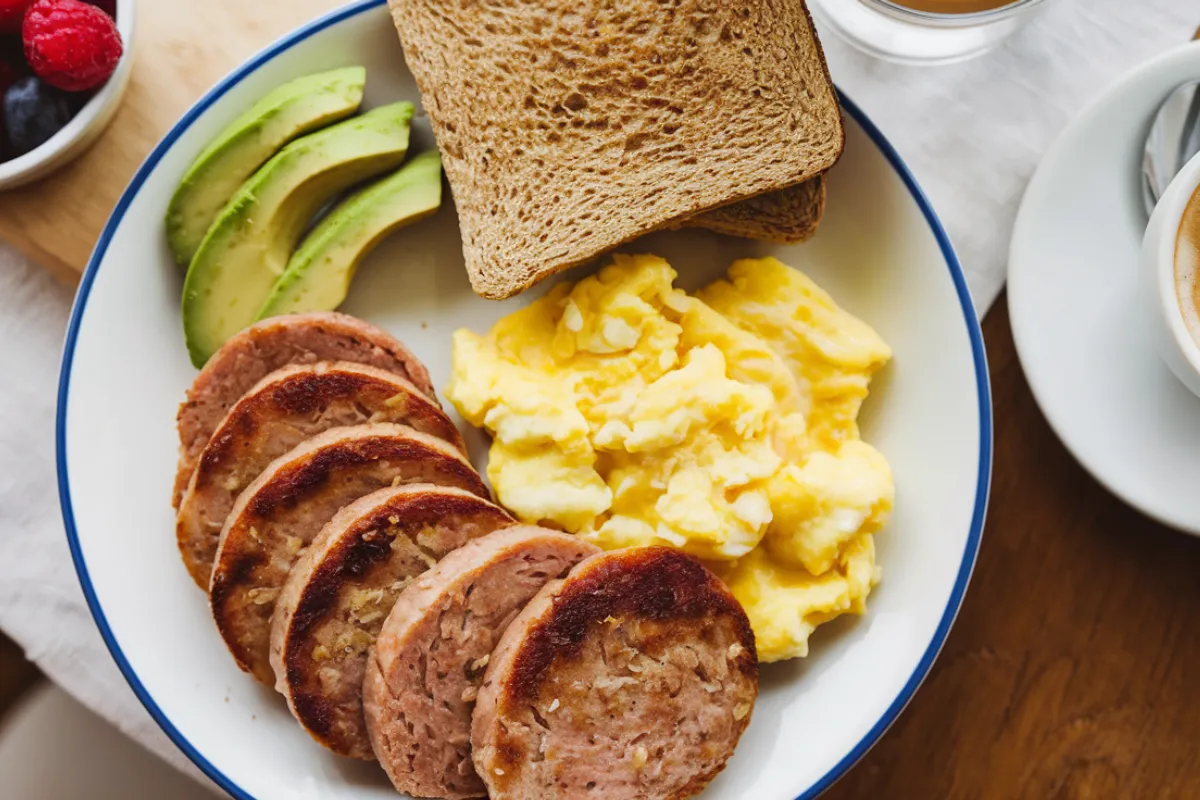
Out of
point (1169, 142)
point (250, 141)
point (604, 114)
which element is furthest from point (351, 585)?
point (1169, 142)

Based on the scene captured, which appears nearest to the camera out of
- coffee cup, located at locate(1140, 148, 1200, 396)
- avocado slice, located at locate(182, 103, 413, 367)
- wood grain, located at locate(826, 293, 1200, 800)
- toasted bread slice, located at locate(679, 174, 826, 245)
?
coffee cup, located at locate(1140, 148, 1200, 396)

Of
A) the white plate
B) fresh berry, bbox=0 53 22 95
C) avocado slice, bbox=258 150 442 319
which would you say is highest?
fresh berry, bbox=0 53 22 95

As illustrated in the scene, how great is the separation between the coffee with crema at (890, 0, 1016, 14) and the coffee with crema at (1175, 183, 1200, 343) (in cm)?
51

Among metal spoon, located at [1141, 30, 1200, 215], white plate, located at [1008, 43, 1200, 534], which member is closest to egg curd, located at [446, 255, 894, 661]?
white plate, located at [1008, 43, 1200, 534]

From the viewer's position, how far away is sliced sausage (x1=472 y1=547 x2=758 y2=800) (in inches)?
62.0

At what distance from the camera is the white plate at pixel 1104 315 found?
72.5 inches

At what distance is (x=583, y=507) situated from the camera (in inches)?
69.5

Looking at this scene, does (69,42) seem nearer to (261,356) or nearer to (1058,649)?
(261,356)

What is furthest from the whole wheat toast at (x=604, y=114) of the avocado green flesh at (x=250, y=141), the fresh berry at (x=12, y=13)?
Result: the fresh berry at (x=12, y=13)

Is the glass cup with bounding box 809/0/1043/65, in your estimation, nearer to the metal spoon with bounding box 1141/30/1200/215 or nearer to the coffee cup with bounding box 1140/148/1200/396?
the metal spoon with bounding box 1141/30/1200/215

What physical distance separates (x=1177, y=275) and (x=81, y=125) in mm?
2017

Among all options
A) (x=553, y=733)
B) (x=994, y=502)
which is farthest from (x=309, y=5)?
(x=994, y=502)

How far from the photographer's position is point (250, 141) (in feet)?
6.02

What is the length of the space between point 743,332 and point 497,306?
0.50m
